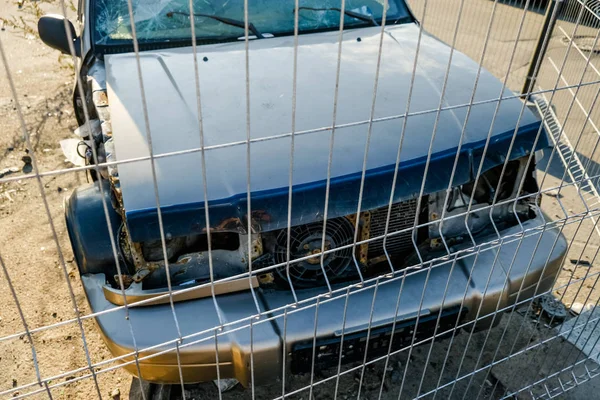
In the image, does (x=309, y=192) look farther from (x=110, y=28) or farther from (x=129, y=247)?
(x=110, y=28)

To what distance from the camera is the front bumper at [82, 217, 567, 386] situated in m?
1.87

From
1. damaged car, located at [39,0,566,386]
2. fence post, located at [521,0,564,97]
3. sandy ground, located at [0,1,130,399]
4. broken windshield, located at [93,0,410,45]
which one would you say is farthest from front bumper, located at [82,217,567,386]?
broken windshield, located at [93,0,410,45]

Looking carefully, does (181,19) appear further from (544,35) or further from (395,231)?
(544,35)

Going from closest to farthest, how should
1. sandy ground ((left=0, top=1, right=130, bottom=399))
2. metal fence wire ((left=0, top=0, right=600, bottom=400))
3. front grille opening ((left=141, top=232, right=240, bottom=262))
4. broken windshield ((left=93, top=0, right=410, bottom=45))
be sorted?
metal fence wire ((left=0, top=0, right=600, bottom=400)), front grille opening ((left=141, top=232, right=240, bottom=262)), sandy ground ((left=0, top=1, right=130, bottom=399)), broken windshield ((left=93, top=0, right=410, bottom=45))

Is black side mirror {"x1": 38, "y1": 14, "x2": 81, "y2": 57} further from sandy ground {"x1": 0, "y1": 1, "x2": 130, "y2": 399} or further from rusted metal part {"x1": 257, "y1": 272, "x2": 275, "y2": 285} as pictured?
rusted metal part {"x1": 257, "y1": 272, "x2": 275, "y2": 285}

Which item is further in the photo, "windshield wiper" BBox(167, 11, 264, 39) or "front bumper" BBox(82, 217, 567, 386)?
"windshield wiper" BBox(167, 11, 264, 39)

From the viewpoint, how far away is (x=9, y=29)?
20.3ft

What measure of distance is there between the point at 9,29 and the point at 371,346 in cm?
602

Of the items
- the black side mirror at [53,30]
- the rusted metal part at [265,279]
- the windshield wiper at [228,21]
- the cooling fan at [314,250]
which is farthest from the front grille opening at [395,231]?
the black side mirror at [53,30]

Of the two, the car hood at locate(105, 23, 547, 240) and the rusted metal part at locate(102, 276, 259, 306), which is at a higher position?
the car hood at locate(105, 23, 547, 240)

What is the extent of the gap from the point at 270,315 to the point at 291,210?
40cm

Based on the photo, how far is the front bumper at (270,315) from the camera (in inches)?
73.8

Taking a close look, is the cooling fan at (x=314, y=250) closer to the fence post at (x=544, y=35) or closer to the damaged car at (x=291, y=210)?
the damaged car at (x=291, y=210)

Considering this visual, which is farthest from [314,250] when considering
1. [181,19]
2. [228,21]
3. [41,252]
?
[41,252]
